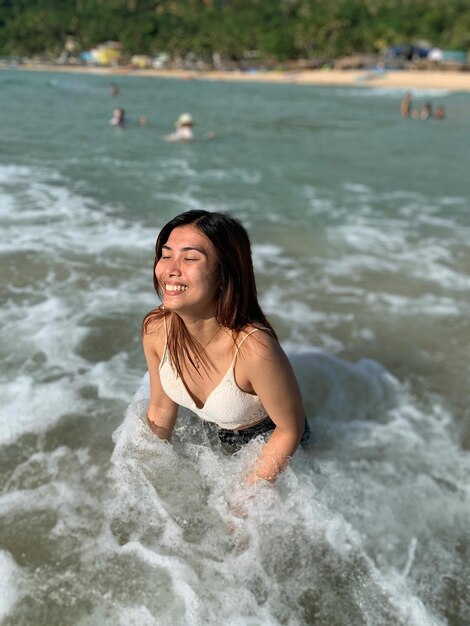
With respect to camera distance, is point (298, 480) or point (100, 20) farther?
point (100, 20)

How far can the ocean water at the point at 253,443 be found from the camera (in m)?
2.82

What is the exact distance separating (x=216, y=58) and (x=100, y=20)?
5635 cm

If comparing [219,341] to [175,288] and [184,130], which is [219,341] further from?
[184,130]

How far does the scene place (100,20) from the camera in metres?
150

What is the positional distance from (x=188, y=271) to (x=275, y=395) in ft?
2.32

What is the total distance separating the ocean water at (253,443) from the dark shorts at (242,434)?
73 millimetres

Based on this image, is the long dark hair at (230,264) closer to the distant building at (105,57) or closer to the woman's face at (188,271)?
the woman's face at (188,271)

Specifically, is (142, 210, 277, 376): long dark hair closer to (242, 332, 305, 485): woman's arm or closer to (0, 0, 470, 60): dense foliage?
(242, 332, 305, 485): woman's arm

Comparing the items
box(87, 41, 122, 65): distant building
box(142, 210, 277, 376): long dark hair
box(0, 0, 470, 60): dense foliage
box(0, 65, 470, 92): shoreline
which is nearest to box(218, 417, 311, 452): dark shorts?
box(142, 210, 277, 376): long dark hair

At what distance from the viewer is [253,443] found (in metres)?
2.72

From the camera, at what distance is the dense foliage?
315 feet

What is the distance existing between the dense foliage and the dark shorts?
4106 inches

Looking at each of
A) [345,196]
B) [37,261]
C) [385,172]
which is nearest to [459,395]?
[37,261]

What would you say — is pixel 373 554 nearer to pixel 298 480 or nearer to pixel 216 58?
pixel 298 480
